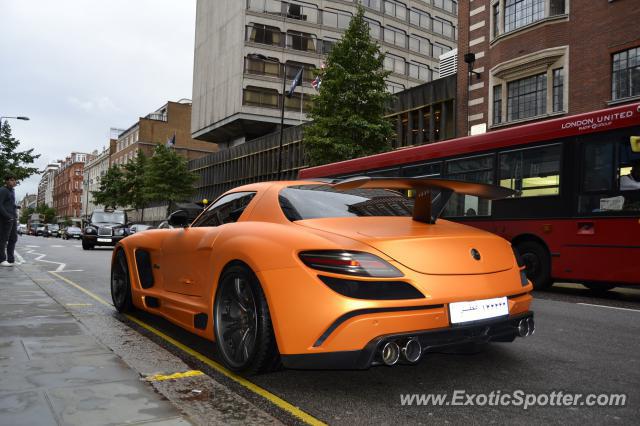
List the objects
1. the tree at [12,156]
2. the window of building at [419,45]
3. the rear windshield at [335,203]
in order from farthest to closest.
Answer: the window of building at [419,45]
the tree at [12,156]
the rear windshield at [335,203]

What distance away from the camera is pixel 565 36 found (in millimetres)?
19750

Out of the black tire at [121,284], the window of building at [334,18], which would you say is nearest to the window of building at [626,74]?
the black tire at [121,284]

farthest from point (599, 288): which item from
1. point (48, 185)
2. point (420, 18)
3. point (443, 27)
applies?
point (48, 185)

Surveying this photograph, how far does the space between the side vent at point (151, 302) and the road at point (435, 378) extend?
26cm

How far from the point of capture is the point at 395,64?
2160 inches

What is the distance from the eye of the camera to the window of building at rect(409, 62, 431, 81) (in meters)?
56.3

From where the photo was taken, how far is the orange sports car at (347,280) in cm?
295

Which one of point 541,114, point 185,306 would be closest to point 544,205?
point 185,306

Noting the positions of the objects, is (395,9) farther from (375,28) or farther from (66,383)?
(66,383)

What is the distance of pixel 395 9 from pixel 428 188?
183 ft

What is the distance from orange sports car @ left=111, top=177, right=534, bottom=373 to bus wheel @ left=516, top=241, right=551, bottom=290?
600cm

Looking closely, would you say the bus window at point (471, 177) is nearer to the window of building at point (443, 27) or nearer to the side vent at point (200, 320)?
the side vent at point (200, 320)

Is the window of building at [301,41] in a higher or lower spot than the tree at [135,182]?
higher

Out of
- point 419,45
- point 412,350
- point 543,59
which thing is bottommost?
point 412,350
